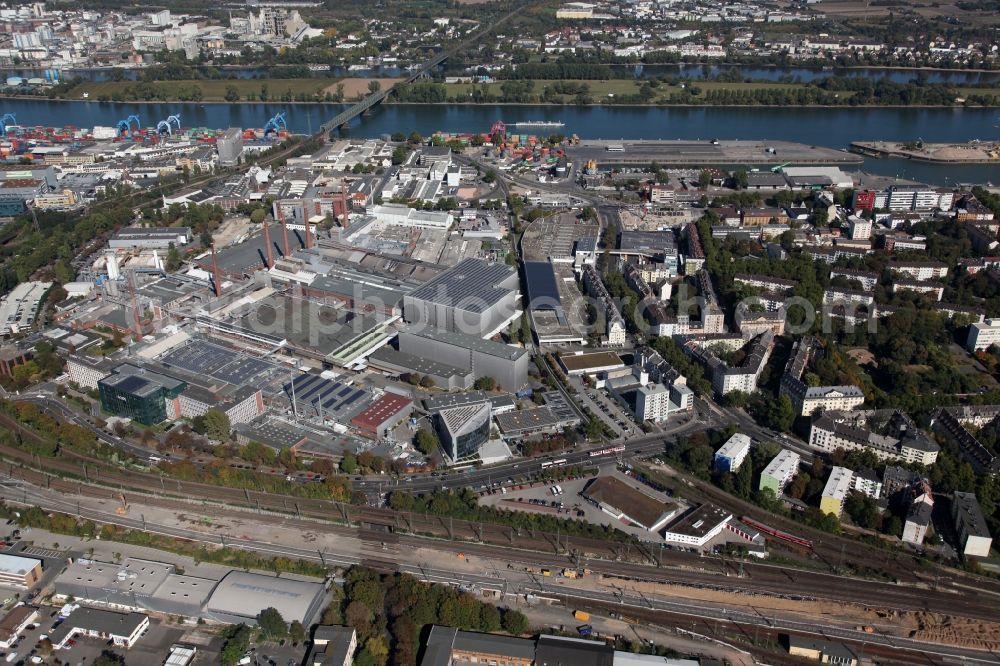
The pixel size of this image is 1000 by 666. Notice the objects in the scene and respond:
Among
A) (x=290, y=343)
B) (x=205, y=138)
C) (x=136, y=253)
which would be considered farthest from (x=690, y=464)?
(x=205, y=138)

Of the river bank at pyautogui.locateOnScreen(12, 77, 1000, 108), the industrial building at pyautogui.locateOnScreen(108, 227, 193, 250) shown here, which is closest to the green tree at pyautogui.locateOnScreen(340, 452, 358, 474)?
the industrial building at pyautogui.locateOnScreen(108, 227, 193, 250)

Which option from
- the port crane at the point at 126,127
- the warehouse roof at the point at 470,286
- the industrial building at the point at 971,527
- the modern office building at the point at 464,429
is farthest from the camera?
the port crane at the point at 126,127

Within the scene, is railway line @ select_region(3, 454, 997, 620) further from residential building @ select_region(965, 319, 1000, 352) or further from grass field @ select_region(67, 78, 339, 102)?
grass field @ select_region(67, 78, 339, 102)

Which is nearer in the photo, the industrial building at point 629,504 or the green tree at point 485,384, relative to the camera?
the industrial building at point 629,504

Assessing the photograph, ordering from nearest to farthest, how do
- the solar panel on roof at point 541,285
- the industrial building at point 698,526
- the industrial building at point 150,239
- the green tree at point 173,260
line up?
1. the industrial building at point 698,526
2. the solar panel on roof at point 541,285
3. the green tree at point 173,260
4. the industrial building at point 150,239

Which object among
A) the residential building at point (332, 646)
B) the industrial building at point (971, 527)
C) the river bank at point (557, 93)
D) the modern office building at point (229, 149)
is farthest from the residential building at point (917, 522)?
the river bank at point (557, 93)

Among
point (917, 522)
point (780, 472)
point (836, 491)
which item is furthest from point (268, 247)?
point (917, 522)

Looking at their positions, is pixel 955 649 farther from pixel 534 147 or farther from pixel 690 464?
pixel 534 147

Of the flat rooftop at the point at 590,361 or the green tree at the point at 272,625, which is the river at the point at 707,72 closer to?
the flat rooftop at the point at 590,361

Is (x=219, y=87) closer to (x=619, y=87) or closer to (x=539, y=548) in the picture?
(x=619, y=87)
